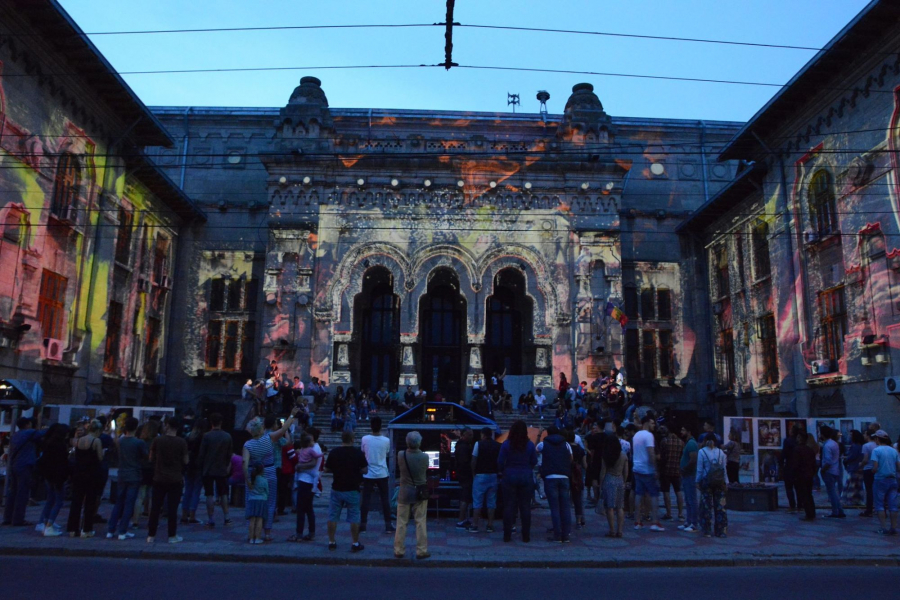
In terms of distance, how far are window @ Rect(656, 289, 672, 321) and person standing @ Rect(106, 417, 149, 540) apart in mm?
27342

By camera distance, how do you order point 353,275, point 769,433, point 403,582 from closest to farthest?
point 403,582, point 769,433, point 353,275

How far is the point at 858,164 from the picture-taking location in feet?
67.5

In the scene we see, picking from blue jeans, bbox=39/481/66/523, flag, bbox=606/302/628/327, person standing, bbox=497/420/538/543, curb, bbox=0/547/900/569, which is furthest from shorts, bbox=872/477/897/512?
flag, bbox=606/302/628/327

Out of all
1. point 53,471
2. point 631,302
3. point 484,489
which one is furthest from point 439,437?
Result: point 631,302

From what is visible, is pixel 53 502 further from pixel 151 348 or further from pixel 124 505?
pixel 151 348

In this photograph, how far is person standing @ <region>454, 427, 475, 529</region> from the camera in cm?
1259

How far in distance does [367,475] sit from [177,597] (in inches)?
160

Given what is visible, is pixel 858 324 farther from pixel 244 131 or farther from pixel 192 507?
pixel 244 131

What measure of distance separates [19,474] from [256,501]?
178 inches

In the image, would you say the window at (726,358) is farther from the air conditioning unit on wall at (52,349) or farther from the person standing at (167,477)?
the air conditioning unit on wall at (52,349)

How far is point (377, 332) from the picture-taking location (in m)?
33.0

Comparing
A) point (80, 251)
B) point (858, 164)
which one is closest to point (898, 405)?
point (858, 164)

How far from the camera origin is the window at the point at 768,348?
1057 inches

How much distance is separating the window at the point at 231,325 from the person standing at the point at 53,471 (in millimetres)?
20780
